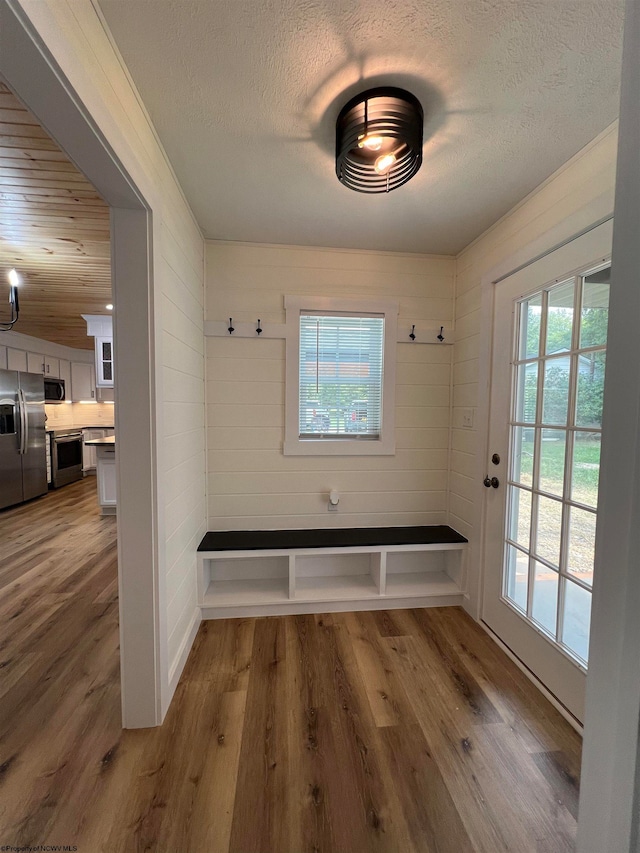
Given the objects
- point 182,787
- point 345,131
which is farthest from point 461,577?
point 345,131

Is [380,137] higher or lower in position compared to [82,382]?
higher

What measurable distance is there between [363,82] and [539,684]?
270 centimetres

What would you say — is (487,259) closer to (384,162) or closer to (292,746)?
(384,162)

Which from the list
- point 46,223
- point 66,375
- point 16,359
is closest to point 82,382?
point 66,375

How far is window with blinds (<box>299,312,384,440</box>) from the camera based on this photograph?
7.89 ft

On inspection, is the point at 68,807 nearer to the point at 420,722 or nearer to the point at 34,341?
the point at 420,722

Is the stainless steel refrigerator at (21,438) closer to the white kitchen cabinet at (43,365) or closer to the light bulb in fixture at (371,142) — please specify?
the white kitchen cabinet at (43,365)

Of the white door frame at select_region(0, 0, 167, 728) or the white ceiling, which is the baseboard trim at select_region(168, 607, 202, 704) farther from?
the white ceiling

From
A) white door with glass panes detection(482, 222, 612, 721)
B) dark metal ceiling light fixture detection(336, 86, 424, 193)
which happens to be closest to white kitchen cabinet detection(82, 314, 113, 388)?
dark metal ceiling light fixture detection(336, 86, 424, 193)

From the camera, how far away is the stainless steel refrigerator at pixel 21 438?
13.6ft

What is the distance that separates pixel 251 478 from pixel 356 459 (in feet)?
2.56

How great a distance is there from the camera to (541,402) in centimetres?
168

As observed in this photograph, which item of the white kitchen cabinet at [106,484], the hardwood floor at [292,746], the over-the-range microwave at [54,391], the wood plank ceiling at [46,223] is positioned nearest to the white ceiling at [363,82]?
the wood plank ceiling at [46,223]

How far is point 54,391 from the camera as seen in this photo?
5.39 metres
